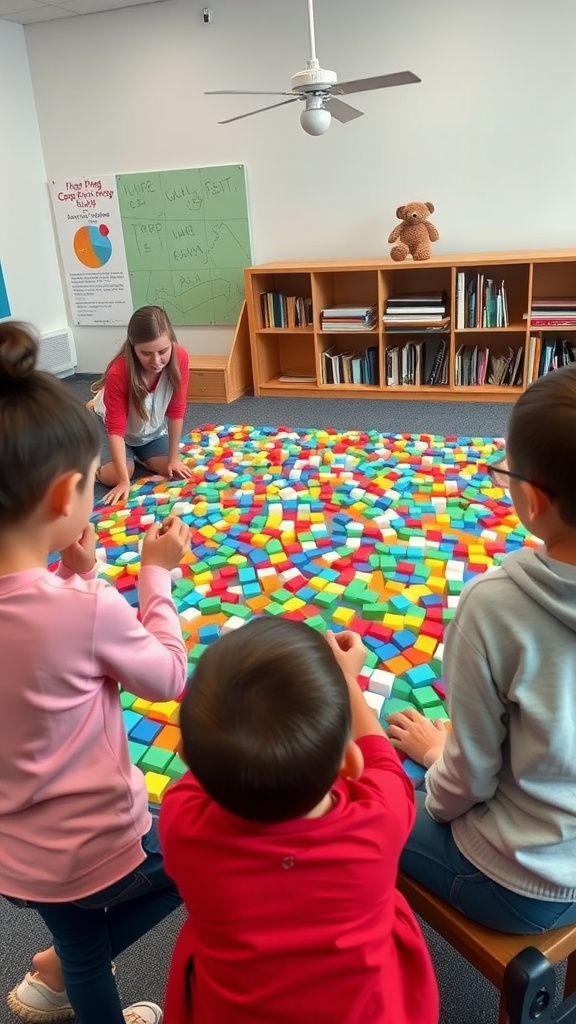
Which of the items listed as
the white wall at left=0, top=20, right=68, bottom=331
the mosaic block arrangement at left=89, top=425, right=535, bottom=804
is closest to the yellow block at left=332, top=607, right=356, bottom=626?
the mosaic block arrangement at left=89, top=425, right=535, bottom=804

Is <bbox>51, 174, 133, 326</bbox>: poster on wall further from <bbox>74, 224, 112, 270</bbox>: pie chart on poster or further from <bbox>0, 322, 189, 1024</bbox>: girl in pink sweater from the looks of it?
<bbox>0, 322, 189, 1024</bbox>: girl in pink sweater

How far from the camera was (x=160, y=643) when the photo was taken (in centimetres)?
108

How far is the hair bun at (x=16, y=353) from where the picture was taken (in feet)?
2.93

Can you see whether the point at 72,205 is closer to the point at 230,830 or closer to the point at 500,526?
the point at 500,526

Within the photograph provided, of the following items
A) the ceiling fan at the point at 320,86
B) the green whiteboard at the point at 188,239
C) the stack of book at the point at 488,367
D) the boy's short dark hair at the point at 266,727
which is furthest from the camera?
the green whiteboard at the point at 188,239

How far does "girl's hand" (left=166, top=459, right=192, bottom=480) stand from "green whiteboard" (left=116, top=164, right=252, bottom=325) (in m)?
2.64

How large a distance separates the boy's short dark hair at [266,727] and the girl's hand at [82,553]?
0.74 m

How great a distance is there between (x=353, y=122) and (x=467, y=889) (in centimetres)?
505

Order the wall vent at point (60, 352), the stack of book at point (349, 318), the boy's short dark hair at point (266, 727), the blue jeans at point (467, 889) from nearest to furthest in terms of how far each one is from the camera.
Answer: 1. the boy's short dark hair at point (266, 727)
2. the blue jeans at point (467, 889)
3. the stack of book at point (349, 318)
4. the wall vent at point (60, 352)

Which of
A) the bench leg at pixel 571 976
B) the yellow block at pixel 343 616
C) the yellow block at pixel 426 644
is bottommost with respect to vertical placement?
the bench leg at pixel 571 976

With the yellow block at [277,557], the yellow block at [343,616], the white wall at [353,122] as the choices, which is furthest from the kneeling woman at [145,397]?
the white wall at [353,122]

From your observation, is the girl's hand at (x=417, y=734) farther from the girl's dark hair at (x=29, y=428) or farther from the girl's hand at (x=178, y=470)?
the girl's hand at (x=178, y=470)

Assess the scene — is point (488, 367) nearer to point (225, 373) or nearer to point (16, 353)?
point (225, 373)

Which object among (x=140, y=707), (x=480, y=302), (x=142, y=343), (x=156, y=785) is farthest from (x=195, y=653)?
(x=480, y=302)
